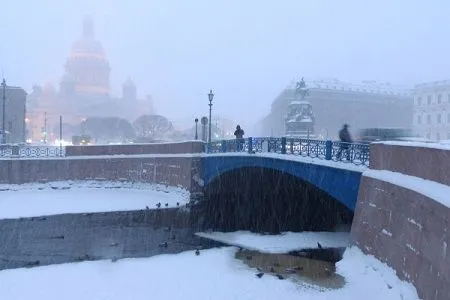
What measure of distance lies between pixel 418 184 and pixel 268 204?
17493mm

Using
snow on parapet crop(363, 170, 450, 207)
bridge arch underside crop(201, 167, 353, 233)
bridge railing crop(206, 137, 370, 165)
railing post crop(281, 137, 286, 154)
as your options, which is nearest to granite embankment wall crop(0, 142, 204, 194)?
bridge arch underside crop(201, 167, 353, 233)

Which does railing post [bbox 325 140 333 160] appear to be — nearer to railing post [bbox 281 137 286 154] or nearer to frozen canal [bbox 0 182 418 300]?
frozen canal [bbox 0 182 418 300]

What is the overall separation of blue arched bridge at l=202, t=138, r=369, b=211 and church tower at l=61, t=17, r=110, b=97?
112 meters

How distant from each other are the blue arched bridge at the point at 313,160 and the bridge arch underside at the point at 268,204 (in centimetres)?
137

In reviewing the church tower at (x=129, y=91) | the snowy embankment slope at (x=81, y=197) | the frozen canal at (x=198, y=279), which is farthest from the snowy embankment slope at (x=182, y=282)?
the church tower at (x=129, y=91)

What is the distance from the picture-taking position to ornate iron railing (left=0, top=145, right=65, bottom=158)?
34094 mm

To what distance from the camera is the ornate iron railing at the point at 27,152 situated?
3409 cm

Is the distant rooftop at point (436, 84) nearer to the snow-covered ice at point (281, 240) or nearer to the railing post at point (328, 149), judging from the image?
the snow-covered ice at point (281, 240)

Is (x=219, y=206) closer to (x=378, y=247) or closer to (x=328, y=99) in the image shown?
(x=378, y=247)

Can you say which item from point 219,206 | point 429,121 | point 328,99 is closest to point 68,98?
point 328,99

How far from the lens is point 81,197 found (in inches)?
1173

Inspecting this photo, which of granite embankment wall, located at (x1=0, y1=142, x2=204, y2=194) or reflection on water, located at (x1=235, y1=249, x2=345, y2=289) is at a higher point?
granite embankment wall, located at (x1=0, y1=142, x2=204, y2=194)

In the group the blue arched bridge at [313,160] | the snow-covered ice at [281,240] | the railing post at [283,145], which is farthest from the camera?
the railing post at [283,145]

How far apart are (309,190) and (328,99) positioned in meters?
56.6
